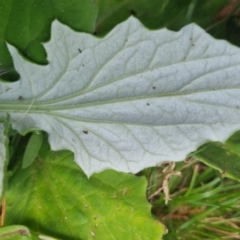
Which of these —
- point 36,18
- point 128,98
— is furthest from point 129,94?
point 36,18

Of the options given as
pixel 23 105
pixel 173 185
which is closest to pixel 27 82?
pixel 23 105

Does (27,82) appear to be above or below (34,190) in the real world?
above

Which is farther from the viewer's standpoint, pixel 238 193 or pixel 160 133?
pixel 238 193

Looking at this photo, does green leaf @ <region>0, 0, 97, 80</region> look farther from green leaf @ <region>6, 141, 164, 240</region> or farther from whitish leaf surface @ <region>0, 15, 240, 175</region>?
green leaf @ <region>6, 141, 164, 240</region>

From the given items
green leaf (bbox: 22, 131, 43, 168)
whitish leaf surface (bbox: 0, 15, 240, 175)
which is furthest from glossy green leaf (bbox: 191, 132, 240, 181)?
green leaf (bbox: 22, 131, 43, 168)

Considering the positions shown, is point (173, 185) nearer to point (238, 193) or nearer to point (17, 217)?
point (238, 193)

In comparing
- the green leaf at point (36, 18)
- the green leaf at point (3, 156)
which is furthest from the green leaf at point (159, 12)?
the green leaf at point (3, 156)
